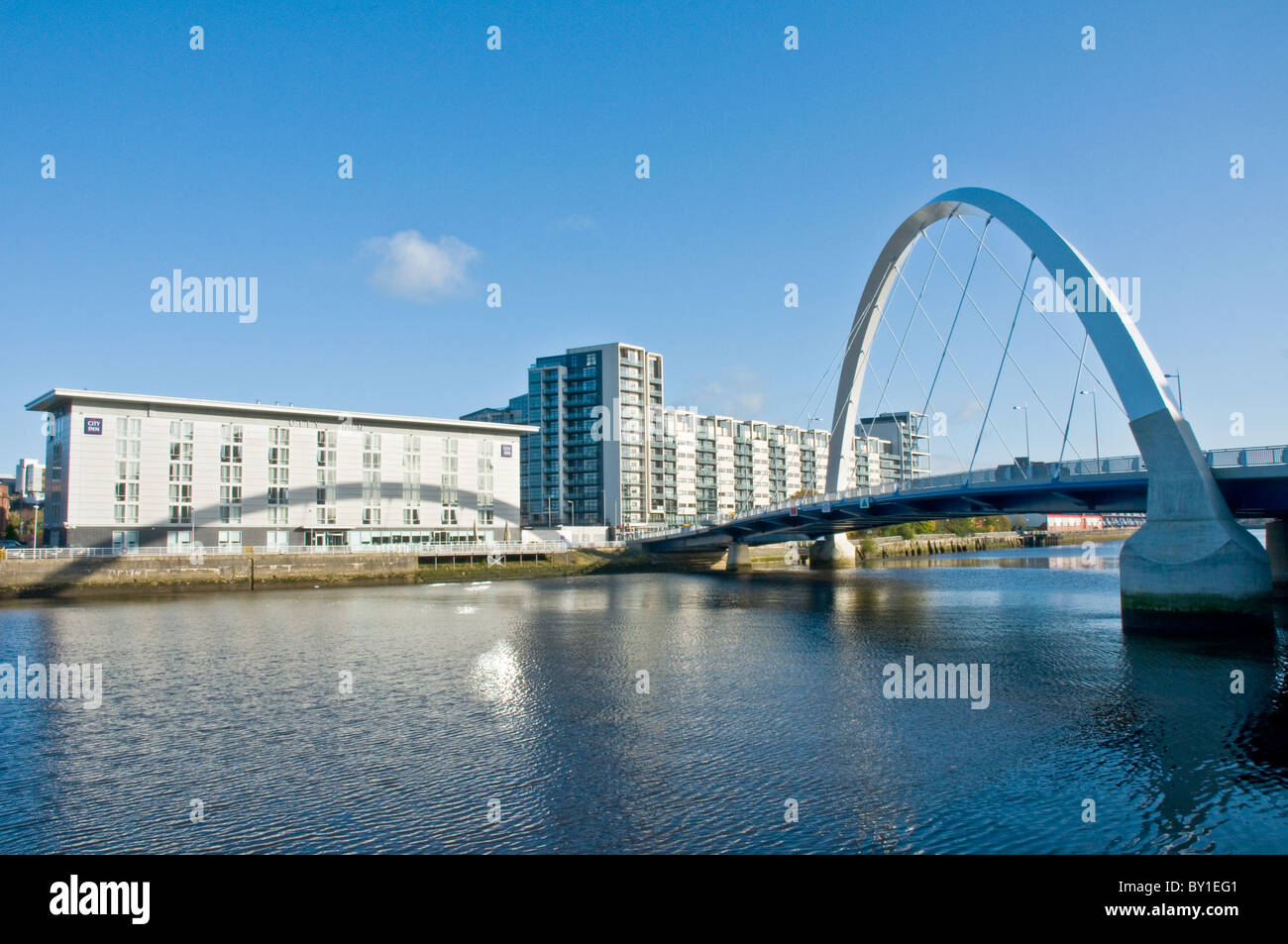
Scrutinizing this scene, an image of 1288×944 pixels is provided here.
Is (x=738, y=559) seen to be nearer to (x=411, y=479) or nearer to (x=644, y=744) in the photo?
(x=411, y=479)

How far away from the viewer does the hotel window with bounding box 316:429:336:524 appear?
80.1 meters

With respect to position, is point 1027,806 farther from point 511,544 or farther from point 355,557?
point 511,544

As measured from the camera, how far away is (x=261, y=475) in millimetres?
77062

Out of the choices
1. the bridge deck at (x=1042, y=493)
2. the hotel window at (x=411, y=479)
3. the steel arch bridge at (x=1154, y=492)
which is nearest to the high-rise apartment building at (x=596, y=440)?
the hotel window at (x=411, y=479)

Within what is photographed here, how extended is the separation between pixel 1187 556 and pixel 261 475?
7134 cm

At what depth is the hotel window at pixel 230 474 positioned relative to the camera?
74.9 m

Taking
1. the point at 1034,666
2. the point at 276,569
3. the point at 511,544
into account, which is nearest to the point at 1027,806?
the point at 1034,666

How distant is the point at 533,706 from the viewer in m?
22.6

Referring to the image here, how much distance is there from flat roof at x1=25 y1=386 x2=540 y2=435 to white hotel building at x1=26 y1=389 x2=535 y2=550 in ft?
0.45

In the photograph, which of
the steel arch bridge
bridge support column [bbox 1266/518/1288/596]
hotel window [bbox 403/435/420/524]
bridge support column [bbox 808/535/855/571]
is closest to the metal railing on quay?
hotel window [bbox 403/435/420/524]

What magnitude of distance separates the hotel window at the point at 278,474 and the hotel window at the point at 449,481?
15.6m

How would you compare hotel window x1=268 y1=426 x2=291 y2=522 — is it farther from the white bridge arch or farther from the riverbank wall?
the white bridge arch

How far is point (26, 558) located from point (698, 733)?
56954 millimetres

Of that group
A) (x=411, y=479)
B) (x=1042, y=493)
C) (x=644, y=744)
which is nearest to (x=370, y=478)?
(x=411, y=479)
